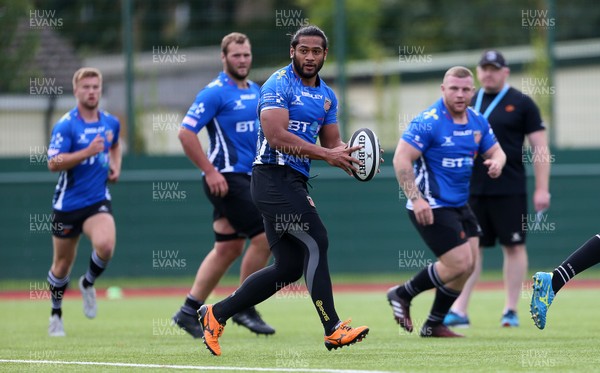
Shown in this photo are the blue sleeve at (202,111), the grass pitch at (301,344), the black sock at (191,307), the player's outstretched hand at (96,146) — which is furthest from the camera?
the player's outstretched hand at (96,146)

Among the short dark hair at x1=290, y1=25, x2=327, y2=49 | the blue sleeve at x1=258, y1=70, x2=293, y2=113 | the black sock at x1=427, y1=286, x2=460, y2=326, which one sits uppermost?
the short dark hair at x1=290, y1=25, x2=327, y2=49

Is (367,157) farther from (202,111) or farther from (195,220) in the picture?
(195,220)

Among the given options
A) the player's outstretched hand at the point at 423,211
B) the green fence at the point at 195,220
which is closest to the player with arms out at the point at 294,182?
the player's outstretched hand at the point at 423,211

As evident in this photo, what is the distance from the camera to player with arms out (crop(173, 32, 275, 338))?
9398 millimetres

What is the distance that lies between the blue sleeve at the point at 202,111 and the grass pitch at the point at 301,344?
74.5 inches

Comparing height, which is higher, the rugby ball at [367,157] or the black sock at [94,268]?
the rugby ball at [367,157]

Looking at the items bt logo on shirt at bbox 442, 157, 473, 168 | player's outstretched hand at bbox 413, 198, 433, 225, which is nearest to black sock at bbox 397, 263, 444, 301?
player's outstretched hand at bbox 413, 198, 433, 225

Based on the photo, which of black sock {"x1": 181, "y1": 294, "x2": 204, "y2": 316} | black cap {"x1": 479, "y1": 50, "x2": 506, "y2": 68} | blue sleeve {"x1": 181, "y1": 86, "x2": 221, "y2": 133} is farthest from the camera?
black cap {"x1": 479, "y1": 50, "x2": 506, "y2": 68}

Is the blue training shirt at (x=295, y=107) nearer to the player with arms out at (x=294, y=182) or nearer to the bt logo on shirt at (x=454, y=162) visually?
the player with arms out at (x=294, y=182)

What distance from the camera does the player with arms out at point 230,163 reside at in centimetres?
940

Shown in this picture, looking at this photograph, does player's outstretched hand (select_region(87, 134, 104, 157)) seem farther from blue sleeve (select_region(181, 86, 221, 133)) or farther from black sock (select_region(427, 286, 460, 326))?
black sock (select_region(427, 286, 460, 326))

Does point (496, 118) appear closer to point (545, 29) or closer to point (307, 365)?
point (307, 365)

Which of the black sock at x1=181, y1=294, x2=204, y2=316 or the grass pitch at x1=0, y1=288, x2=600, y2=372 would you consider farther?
the black sock at x1=181, y1=294, x2=204, y2=316

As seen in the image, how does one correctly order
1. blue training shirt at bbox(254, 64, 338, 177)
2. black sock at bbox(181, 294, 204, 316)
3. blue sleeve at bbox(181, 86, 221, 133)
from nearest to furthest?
blue training shirt at bbox(254, 64, 338, 177) < blue sleeve at bbox(181, 86, 221, 133) < black sock at bbox(181, 294, 204, 316)
